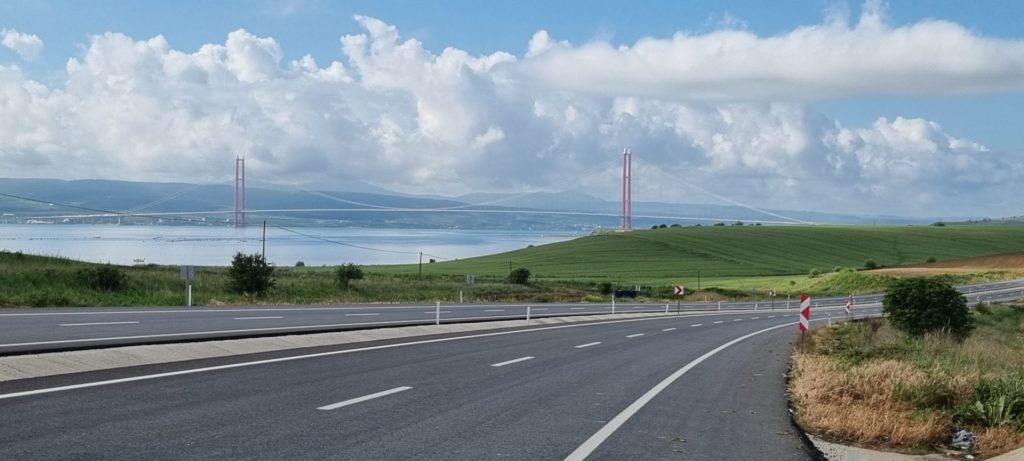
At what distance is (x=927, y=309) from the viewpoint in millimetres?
36875

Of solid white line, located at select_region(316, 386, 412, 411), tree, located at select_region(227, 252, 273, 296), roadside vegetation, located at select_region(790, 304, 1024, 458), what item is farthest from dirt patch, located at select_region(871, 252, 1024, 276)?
solid white line, located at select_region(316, 386, 412, 411)

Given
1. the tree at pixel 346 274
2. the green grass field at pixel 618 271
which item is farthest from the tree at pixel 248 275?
the tree at pixel 346 274

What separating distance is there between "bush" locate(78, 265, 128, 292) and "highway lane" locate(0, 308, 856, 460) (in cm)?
2382

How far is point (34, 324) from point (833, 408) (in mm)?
17521

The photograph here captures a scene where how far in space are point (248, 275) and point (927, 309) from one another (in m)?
29.5

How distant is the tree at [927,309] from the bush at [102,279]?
31.6 meters

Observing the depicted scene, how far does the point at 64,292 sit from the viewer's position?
3412 cm

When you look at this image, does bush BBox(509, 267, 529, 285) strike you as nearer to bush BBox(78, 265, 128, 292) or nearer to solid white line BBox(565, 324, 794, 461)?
bush BBox(78, 265, 128, 292)

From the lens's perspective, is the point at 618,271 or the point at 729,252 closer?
the point at 618,271

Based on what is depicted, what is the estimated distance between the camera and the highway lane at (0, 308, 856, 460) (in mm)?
8398

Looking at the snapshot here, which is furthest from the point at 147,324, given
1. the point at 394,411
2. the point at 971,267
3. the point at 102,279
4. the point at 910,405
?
the point at 971,267

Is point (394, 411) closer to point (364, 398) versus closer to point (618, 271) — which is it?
point (364, 398)

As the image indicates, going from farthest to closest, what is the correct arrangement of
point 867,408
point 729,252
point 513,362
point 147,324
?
point 729,252 → point 147,324 → point 513,362 → point 867,408

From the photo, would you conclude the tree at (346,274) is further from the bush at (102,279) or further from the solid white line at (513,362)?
the solid white line at (513,362)
